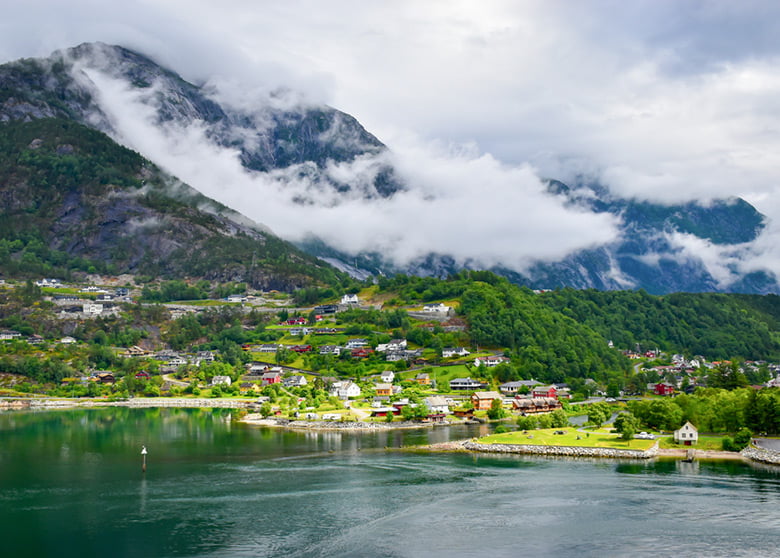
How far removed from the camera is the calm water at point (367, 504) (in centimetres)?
3077

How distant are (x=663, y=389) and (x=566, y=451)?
5145 centimetres

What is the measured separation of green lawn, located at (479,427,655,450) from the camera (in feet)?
171

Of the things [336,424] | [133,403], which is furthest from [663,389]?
[133,403]

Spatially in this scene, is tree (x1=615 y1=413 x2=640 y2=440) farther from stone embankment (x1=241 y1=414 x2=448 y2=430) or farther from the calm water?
stone embankment (x1=241 y1=414 x2=448 y2=430)

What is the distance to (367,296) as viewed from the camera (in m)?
156

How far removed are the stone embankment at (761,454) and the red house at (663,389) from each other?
158ft

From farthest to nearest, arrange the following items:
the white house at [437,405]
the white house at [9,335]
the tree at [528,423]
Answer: the white house at [9,335] < the white house at [437,405] < the tree at [528,423]


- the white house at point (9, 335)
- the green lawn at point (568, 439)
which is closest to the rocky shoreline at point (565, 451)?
the green lawn at point (568, 439)

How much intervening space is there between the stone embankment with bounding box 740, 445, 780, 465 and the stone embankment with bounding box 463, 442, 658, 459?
5.75 metres

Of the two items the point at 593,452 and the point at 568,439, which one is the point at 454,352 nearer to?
the point at 568,439

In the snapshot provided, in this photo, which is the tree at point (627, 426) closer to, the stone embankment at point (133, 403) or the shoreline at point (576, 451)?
the shoreline at point (576, 451)

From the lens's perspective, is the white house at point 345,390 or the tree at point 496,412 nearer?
the tree at point 496,412

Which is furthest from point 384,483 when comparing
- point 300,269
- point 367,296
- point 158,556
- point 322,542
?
point 300,269

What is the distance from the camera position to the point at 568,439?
2159 inches
